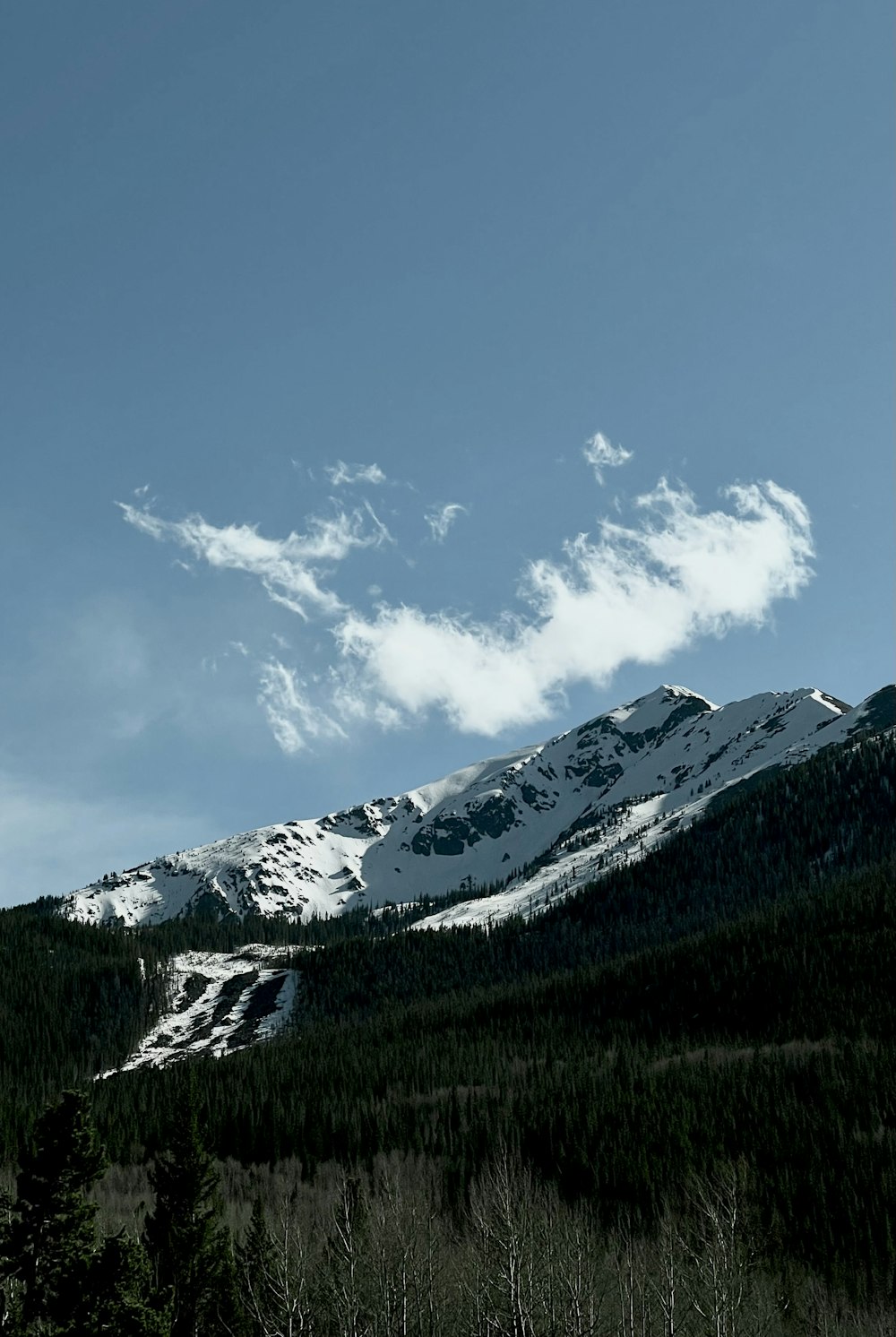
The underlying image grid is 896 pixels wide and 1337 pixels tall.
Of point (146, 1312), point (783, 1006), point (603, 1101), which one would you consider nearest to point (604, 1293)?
point (146, 1312)

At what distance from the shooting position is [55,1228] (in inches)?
1677

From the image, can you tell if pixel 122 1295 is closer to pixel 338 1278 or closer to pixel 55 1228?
pixel 55 1228

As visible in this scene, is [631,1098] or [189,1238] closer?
[189,1238]

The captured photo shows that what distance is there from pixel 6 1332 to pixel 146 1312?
8.14 metres

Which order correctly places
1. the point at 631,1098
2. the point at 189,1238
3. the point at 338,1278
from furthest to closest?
the point at 631,1098
the point at 338,1278
the point at 189,1238

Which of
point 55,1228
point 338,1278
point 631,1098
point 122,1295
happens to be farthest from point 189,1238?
point 631,1098

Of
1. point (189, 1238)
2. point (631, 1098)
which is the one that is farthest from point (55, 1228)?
point (631, 1098)

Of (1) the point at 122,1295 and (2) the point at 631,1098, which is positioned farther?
(2) the point at 631,1098

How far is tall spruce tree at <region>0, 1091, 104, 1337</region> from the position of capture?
41.0 meters

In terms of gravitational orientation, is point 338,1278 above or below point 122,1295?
below

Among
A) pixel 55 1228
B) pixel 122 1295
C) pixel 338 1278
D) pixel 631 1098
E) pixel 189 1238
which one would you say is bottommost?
pixel 631 1098

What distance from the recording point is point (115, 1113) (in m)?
132

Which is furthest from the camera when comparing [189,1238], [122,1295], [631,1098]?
[631,1098]

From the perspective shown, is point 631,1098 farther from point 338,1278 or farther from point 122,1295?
point 122,1295
